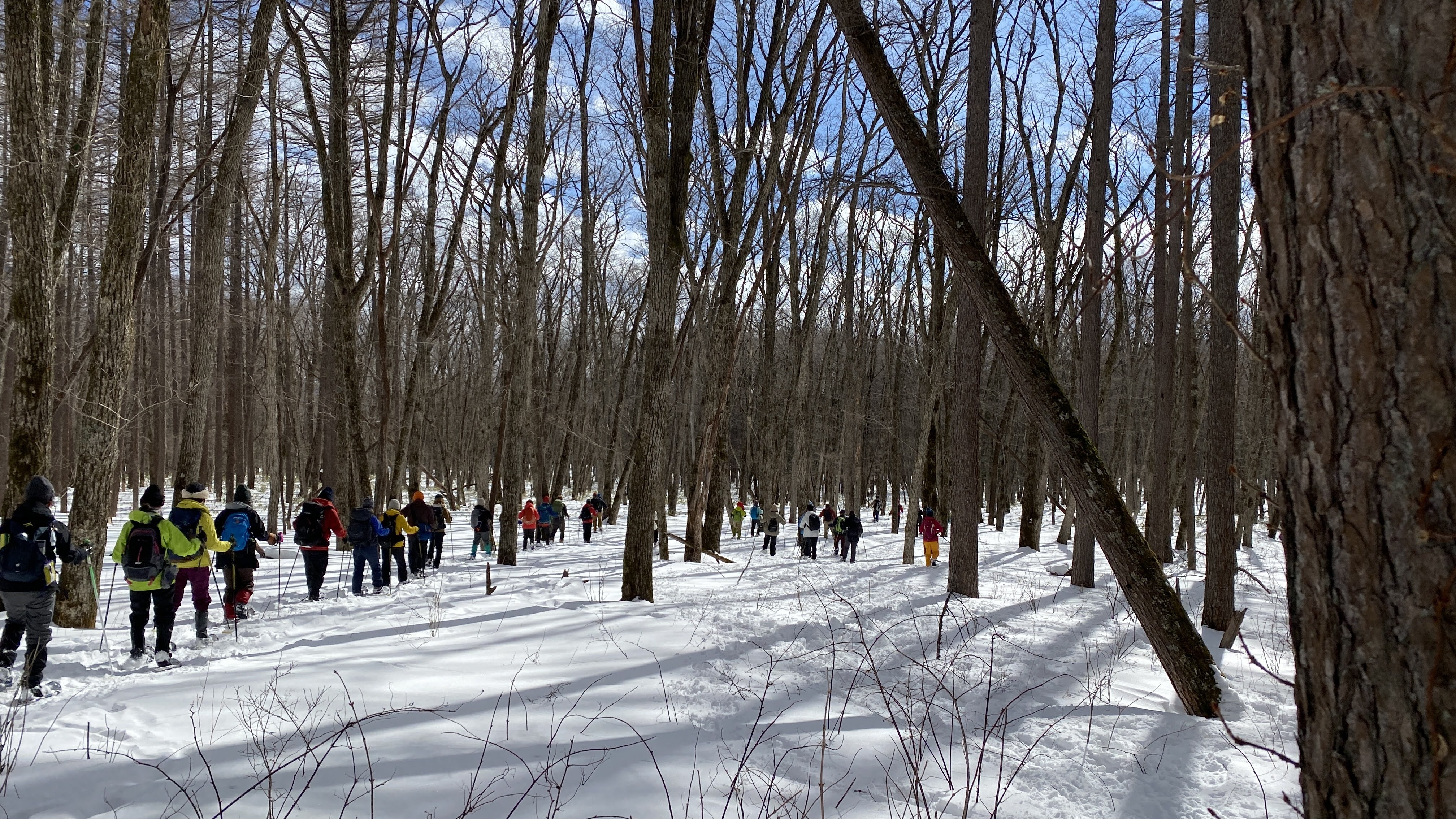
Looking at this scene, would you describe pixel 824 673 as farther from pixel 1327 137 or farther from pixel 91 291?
pixel 91 291

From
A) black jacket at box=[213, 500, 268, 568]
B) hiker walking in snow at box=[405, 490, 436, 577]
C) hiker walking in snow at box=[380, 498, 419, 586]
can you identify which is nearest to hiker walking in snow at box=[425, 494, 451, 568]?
hiker walking in snow at box=[405, 490, 436, 577]

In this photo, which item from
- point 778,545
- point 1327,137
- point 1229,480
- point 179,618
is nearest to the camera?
point 1327,137

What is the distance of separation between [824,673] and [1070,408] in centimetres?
291

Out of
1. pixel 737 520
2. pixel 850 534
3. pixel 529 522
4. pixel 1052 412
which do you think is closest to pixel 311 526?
pixel 529 522

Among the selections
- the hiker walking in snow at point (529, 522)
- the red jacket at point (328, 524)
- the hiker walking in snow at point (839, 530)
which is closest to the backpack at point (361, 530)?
the red jacket at point (328, 524)

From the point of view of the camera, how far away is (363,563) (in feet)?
34.7

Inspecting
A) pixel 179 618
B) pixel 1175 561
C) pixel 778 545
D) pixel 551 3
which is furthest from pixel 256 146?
pixel 1175 561

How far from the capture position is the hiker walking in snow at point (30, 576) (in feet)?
17.7

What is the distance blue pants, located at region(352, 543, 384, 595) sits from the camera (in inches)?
413

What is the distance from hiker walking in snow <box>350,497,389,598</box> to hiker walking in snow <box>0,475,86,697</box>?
465 centimetres

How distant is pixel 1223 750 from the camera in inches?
192

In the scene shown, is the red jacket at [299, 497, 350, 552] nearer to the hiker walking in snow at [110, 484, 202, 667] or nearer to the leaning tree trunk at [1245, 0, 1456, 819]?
the hiker walking in snow at [110, 484, 202, 667]

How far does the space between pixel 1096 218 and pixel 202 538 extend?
11.9 meters

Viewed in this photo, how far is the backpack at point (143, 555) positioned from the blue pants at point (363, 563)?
402 cm
